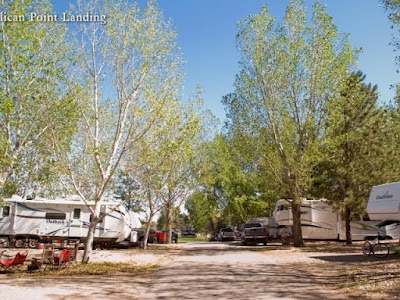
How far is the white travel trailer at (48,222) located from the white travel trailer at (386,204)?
1527cm

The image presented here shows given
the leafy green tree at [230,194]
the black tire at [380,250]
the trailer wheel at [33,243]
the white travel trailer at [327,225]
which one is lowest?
the black tire at [380,250]

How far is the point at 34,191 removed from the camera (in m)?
34.0

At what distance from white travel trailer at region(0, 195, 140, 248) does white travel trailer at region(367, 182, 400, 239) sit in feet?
50.1

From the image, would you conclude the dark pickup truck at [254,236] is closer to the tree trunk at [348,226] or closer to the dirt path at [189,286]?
the tree trunk at [348,226]

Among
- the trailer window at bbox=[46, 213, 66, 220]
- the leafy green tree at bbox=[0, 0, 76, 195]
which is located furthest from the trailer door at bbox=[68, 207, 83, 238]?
the leafy green tree at bbox=[0, 0, 76, 195]

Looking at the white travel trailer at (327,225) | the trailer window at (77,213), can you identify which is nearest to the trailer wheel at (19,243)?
the trailer window at (77,213)

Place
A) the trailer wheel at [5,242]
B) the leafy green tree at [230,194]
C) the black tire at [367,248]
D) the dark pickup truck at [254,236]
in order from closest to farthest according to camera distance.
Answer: the black tire at [367,248], the trailer wheel at [5,242], the dark pickup truck at [254,236], the leafy green tree at [230,194]

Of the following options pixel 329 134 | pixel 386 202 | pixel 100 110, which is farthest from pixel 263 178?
pixel 100 110

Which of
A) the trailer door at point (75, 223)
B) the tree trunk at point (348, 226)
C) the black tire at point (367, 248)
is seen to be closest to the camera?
the black tire at point (367, 248)

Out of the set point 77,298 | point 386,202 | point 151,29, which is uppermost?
point 151,29

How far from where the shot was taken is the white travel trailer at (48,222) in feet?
83.0

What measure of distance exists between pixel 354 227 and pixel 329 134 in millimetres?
9923

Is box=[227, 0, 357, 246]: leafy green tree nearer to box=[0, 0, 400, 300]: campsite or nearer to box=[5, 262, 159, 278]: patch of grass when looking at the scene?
box=[0, 0, 400, 300]: campsite

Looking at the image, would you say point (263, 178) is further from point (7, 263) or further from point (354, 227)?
point (7, 263)
